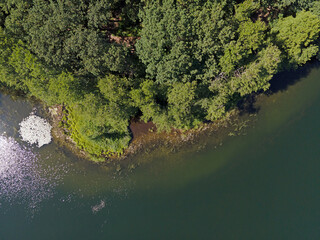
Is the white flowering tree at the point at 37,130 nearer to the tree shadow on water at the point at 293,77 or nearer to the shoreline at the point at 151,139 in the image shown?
the shoreline at the point at 151,139

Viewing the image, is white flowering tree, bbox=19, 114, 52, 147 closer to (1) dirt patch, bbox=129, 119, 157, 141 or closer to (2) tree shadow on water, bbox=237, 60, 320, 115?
(1) dirt patch, bbox=129, 119, 157, 141

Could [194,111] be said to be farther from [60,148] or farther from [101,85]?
[60,148]

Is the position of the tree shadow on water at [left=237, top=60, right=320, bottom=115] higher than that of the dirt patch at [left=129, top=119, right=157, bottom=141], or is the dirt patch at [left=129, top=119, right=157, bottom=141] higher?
the dirt patch at [left=129, top=119, right=157, bottom=141]

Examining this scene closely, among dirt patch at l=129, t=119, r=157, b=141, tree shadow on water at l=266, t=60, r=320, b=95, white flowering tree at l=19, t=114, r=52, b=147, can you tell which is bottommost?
tree shadow on water at l=266, t=60, r=320, b=95

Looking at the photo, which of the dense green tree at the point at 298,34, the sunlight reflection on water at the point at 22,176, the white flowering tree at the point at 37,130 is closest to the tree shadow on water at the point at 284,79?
the dense green tree at the point at 298,34

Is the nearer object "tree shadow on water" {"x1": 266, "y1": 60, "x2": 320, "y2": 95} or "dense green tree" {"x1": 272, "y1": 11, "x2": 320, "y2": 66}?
"dense green tree" {"x1": 272, "y1": 11, "x2": 320, "y2": 66}

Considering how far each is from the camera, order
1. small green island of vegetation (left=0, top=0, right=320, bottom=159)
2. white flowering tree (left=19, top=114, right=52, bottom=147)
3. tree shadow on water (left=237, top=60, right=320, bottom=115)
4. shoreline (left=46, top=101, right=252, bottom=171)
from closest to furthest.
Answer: small green island of vegetation (left=0, top=0, right=320, bottom=159)
tree shadow on water (left=237, top=60, right=320, bottom=115)
shoreline (left=46, top=101, right=252, bottom=171)
white flowering tree (left=19, top=114, right=52, bottom=147)

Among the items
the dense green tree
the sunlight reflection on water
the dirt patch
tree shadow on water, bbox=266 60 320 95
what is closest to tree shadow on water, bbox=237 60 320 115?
tree shadow on water, bbox=266 60 320 95

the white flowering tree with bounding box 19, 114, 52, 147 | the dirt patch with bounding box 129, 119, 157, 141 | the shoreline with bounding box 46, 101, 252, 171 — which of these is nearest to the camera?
the shoreline with bounding box 46, 101, 252, 171
